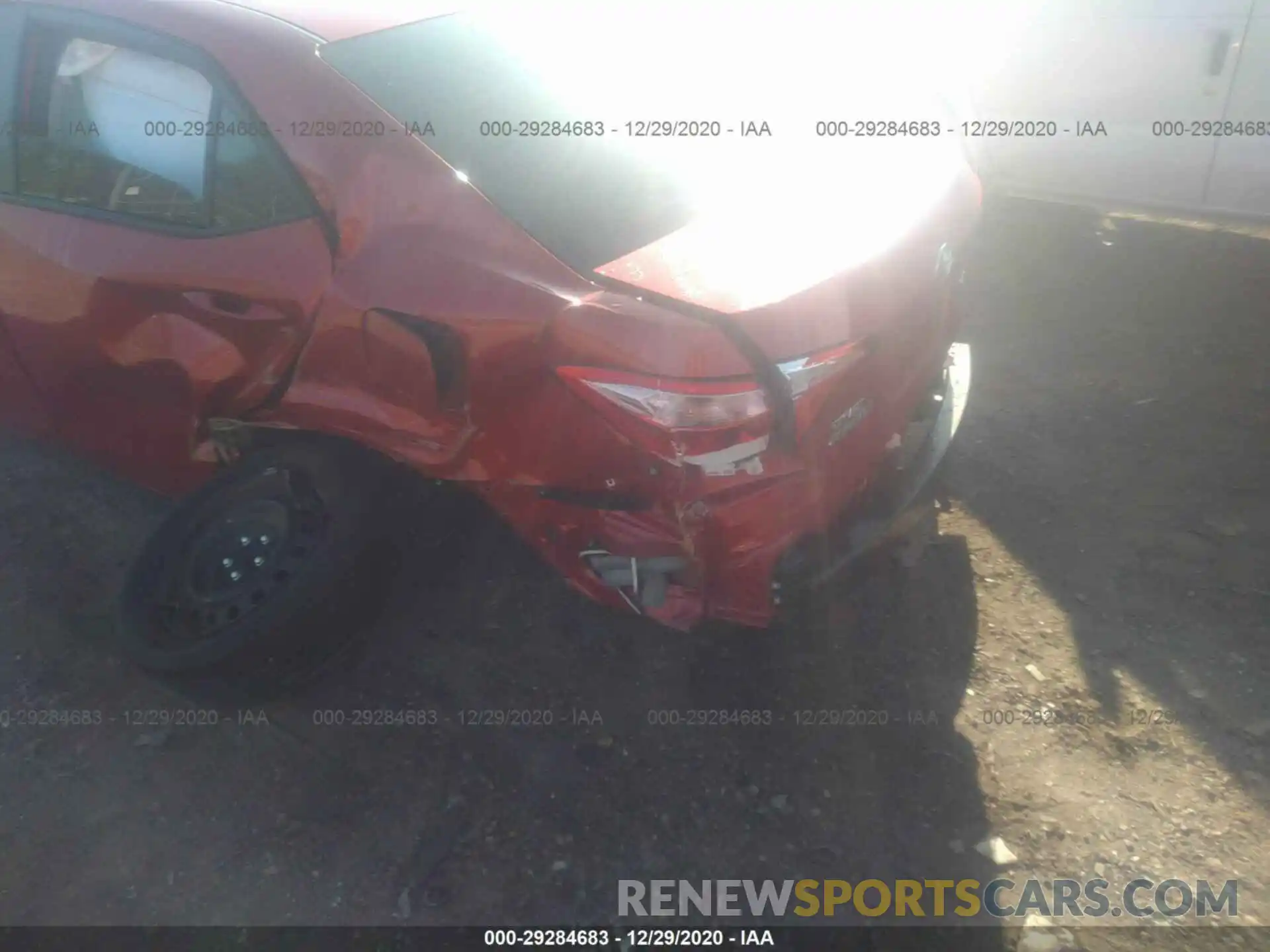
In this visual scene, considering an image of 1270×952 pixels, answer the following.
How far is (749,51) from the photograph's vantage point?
311 centimetres

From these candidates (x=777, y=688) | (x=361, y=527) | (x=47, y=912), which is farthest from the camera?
(x=777, y=688)

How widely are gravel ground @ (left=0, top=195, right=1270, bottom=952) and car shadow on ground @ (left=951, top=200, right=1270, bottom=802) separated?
0.6 inches

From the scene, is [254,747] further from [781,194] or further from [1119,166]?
[1119,166]

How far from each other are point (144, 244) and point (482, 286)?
3.77 feet

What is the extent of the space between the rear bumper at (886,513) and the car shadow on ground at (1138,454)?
66 cm

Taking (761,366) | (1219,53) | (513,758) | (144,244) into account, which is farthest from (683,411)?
(1219,53)

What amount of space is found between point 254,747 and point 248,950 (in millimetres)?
623

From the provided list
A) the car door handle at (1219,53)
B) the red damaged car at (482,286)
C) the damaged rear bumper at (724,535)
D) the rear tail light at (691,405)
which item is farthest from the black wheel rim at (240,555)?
the car door handle at (1219,53)

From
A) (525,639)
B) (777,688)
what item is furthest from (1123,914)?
(525,639)

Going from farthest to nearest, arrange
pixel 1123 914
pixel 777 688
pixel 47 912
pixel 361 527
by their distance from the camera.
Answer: pixel 777 688, pixel 361 527, pixel 47 912, pixel 1123 914

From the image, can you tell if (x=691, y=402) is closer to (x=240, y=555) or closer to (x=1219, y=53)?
(x=240, y=555)

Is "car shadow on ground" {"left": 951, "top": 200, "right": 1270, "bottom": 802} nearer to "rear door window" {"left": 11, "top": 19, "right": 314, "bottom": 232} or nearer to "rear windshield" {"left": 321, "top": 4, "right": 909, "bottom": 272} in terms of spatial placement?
"rear windshield" {"left": 321, "top": 4, "right": 909, "bottom": 272}

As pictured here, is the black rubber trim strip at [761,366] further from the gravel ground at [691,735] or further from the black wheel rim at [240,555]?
the black wheel rim at [240,555]

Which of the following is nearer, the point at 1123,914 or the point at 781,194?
the point at 1123,914
